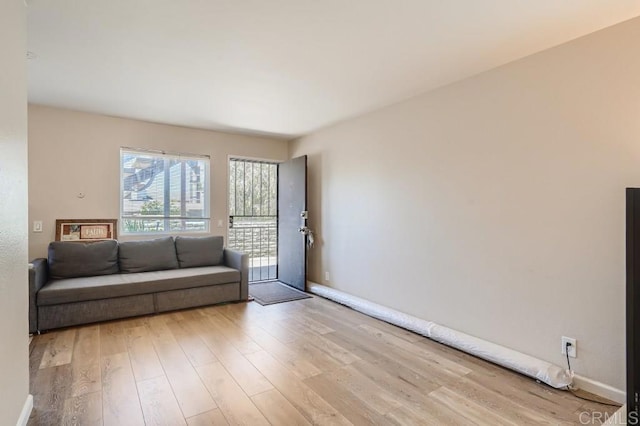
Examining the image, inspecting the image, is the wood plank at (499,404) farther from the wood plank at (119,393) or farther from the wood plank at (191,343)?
the wood plank at (119,393)

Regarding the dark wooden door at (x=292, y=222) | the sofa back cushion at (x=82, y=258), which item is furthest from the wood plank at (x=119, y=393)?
the dark wooden door at (x=292, y=222)

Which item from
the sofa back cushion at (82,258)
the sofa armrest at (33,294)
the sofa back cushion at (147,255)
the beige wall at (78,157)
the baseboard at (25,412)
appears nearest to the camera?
the baseboard at (25,412)

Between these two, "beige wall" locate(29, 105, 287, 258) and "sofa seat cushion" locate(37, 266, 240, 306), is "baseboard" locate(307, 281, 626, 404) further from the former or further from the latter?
"beige wall" locate(29, 105, 287, 258)

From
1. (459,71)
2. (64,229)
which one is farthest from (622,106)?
(64,229)

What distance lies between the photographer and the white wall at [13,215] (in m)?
1.46

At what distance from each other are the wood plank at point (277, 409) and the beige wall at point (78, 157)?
3384mm

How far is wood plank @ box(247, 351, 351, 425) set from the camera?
→ 74.9 inches

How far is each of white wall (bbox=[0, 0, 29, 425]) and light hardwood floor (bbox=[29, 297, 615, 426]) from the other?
1.43 ft

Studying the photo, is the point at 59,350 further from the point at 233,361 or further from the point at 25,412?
the point at 233,361

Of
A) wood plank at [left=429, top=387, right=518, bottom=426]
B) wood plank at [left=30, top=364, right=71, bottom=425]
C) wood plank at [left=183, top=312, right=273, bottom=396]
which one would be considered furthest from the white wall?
wood plank at [left=429, top=387, right=518, bottom=426]

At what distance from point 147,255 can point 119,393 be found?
90.1 inches

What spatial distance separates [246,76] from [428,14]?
1621 mm

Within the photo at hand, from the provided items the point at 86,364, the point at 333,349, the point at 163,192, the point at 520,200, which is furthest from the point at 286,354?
the point at 163,192

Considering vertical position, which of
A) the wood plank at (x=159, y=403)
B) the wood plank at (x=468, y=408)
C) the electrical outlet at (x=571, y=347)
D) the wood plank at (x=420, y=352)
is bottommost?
the wood plank at (x=420, y=352)
